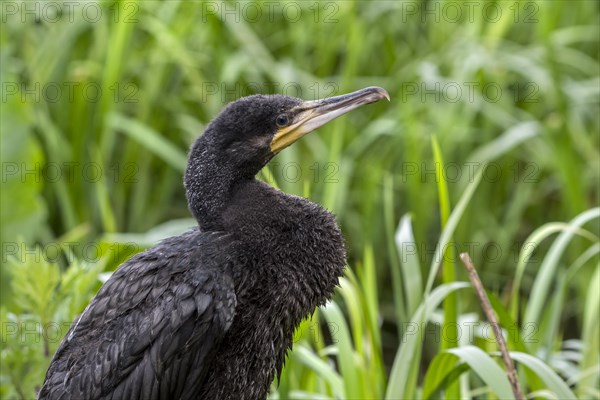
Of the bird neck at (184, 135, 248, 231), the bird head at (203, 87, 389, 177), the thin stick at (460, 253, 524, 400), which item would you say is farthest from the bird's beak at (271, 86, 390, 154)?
the thin stick at (460, 253, 524, 400)

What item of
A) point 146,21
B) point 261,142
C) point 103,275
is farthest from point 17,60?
point 261,142

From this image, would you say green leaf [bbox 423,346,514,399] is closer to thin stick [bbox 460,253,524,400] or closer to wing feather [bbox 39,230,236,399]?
thin stick [bbox 460,253,524,400]

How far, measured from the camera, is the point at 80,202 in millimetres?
4996

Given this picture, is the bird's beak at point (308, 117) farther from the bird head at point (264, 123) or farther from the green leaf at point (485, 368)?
the green leaf at point (485, 368)

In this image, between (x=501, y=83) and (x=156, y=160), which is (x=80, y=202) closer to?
(x=156, y=160)

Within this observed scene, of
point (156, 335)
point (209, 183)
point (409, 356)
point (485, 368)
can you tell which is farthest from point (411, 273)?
point (156, 335)

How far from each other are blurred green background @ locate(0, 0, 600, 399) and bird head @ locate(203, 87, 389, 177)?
146 centimetres

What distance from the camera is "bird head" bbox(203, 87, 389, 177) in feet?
9.12

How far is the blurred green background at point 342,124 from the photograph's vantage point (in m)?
4.77

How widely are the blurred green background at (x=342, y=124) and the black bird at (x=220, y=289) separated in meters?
1.54

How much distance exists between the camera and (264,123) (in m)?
2.84

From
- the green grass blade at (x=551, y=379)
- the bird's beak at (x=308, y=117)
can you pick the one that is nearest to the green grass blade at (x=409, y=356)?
the green grass blade at (x=551, y=379)

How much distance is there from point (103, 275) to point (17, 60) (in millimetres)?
2213

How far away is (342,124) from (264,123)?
215 centimetres
